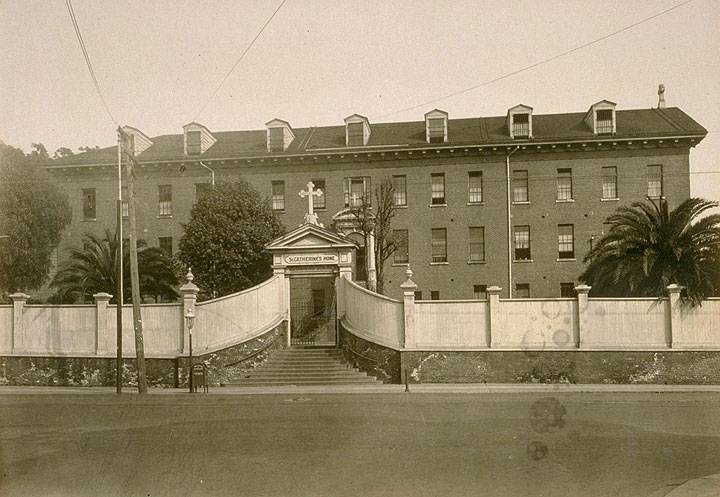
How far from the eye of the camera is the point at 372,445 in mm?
11438

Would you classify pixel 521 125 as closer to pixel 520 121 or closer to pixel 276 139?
pixel 520 121

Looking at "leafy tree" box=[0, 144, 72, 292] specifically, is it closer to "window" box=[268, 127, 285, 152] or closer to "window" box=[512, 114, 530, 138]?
"window" box=[268, 127, 285, 152]

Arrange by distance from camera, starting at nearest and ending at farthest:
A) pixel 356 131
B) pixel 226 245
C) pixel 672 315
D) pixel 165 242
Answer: pixel 672 315
pixel 226 245
pixel 356 131
pixel 165 242

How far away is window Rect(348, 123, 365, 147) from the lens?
127ft

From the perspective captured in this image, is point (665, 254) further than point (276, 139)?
No

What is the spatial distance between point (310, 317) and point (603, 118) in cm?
2097

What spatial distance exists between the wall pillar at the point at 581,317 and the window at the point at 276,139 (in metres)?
21.8

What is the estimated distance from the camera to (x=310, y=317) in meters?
25.1

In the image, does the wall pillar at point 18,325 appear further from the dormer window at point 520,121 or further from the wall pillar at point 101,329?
the dormer window at point 520,121

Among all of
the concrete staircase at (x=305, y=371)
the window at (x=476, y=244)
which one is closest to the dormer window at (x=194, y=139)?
the window at (x=476, y=244)

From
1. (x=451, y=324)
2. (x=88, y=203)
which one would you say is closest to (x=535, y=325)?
(x=451, y=324)

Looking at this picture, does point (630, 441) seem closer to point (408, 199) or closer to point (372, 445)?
point (372, 445)

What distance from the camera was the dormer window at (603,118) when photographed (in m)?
36.6

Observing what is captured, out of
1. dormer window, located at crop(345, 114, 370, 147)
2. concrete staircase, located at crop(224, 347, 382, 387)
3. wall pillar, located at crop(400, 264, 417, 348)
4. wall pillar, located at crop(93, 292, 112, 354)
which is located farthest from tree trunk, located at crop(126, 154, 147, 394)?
dormer window, located at crop(345, 114, 370, 147)
